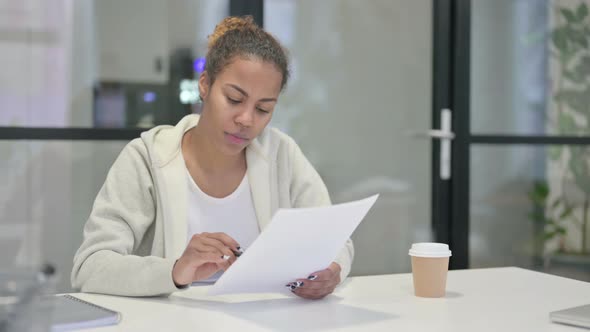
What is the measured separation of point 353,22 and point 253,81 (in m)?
1.76

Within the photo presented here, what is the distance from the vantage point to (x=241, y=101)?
1.78m

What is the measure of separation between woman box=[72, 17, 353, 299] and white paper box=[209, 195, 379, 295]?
5 centimetres

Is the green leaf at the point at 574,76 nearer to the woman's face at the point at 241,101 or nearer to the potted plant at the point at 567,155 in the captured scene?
the potted plant at the point at 567,155

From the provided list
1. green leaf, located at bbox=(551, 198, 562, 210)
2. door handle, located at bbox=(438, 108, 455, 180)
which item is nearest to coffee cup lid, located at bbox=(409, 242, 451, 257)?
door handle, located at bbox=(438, 108, 455, 180)

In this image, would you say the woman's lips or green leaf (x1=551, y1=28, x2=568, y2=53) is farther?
green leaf (x1=551, y1=28, x2=568, y2=53)

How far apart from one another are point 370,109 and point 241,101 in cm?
175

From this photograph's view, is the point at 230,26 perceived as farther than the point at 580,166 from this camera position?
No

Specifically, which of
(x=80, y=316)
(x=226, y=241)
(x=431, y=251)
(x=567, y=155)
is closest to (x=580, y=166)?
(x=567, y=155)

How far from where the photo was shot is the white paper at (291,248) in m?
1.23

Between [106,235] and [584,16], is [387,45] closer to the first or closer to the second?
[584,16]

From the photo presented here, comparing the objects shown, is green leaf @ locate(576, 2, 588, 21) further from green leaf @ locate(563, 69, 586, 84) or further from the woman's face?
the woman's face

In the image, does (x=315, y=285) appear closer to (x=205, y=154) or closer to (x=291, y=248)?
(x=291, y=248)

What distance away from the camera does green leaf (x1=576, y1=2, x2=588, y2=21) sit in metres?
3.94

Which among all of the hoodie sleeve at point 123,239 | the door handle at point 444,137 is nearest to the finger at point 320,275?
the hoodie sleeve at point 123,239
